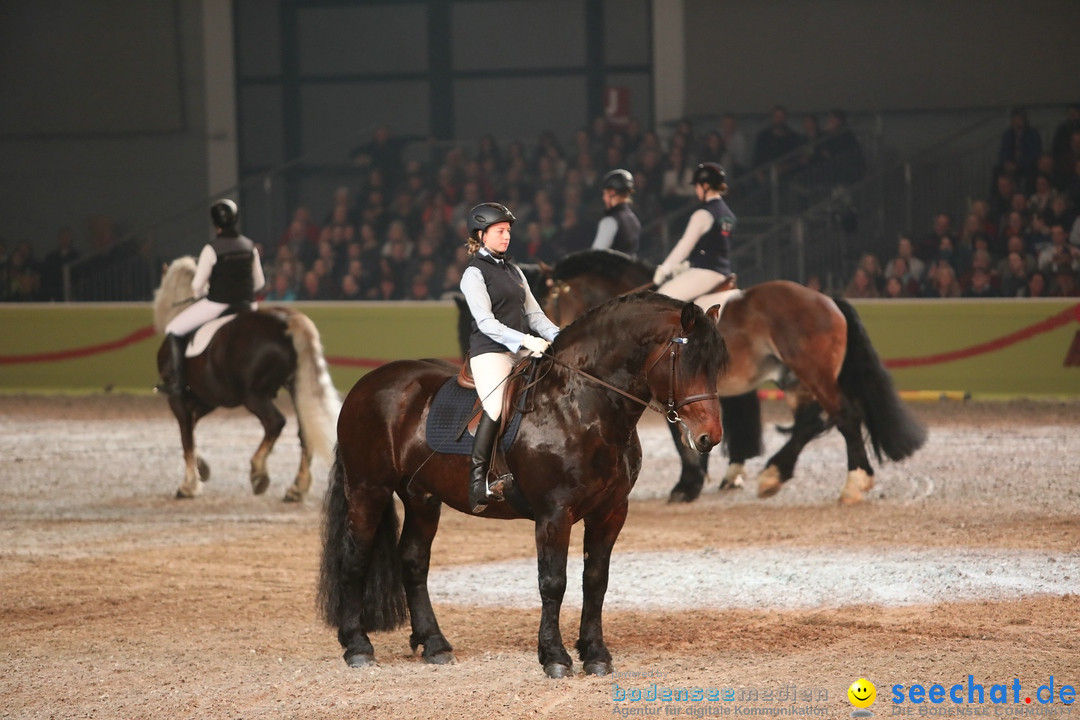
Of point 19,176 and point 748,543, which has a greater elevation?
point 19,176

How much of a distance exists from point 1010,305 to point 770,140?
5.08m

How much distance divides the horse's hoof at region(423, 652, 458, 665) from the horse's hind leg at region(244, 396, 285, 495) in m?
5.11

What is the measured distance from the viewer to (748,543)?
8.77m

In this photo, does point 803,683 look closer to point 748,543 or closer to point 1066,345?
point 748,543

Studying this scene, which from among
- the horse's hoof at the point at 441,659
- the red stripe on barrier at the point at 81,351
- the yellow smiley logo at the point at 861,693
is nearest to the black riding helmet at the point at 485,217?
the horse's hoof at the point at 441,659

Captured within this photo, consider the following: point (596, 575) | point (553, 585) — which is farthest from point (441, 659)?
point (596, 575)

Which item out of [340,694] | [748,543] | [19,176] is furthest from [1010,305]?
[19,176]

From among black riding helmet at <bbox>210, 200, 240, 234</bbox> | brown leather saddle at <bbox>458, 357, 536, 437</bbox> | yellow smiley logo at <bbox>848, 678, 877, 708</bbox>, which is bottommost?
yellow smiley logo at <bbox>848, 678, 877, 708</bbox>

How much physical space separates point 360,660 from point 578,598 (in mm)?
1735

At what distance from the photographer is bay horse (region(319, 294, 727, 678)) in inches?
222

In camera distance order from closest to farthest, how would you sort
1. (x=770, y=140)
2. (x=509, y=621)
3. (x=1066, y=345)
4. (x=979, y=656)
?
(x=979, y=656), (x=509, y=621), (x=1066, y=345), (x=770, y=140)

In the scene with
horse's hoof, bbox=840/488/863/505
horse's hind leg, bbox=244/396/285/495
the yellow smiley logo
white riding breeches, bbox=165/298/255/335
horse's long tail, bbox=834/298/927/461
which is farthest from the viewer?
white riding breeches, bbox=165/298/255/335

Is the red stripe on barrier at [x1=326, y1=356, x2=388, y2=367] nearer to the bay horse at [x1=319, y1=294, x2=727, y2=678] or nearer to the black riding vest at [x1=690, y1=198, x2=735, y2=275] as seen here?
the black riding vest at [x1=690, y1=198, x2=735, y2=275]

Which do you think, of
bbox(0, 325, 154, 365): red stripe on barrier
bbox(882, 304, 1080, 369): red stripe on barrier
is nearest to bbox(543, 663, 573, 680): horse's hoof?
bbox(882, 304, 1080, 369): red stripe on barrier
